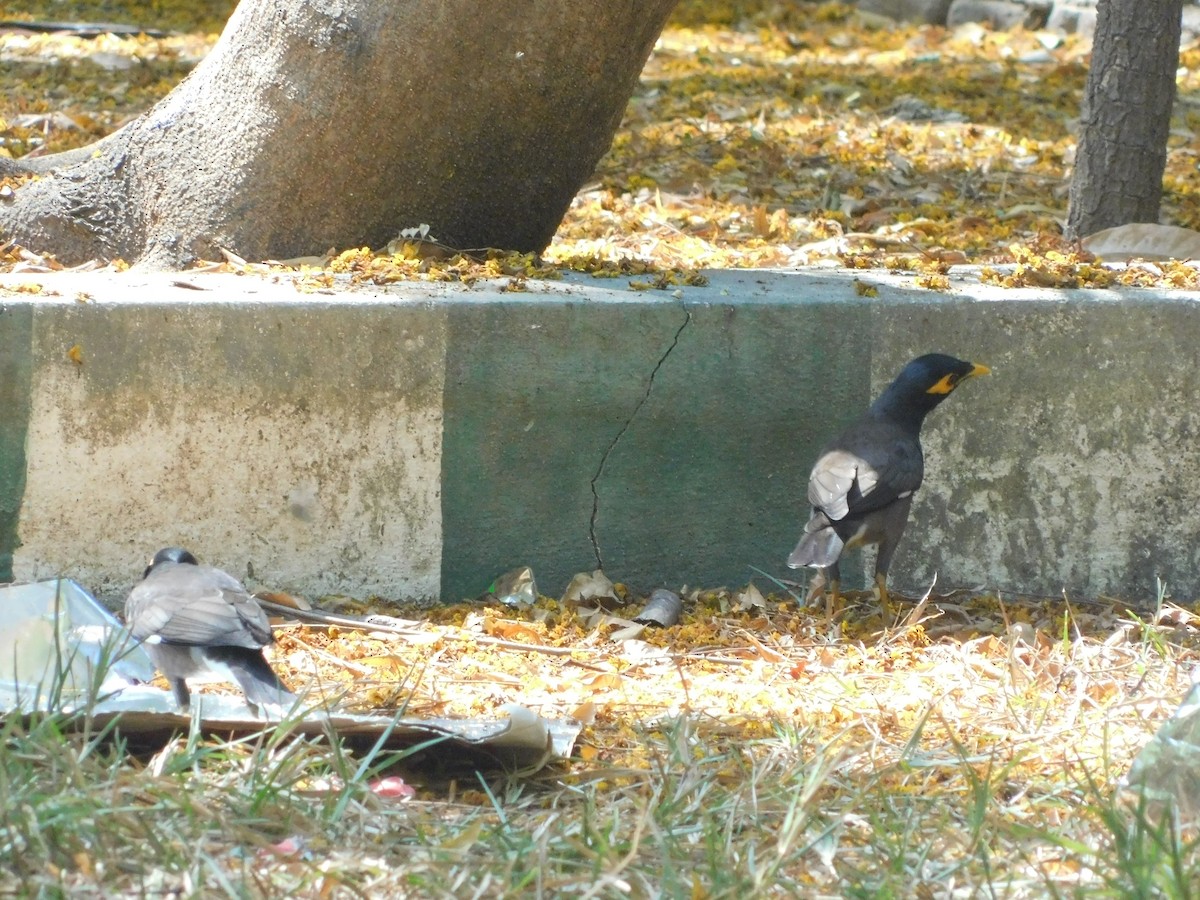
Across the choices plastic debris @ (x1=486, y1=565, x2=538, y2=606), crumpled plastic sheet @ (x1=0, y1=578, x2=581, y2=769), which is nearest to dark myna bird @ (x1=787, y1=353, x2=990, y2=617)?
plastic debris @ (x1=486, y1=565, x2=538, y2=606)

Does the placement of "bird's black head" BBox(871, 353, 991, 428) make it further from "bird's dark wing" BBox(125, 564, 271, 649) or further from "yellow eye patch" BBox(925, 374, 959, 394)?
"bird's dark wing" BBox(125, 564, 271, 649)

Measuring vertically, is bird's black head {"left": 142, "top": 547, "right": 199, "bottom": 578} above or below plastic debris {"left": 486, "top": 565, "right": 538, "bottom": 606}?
above

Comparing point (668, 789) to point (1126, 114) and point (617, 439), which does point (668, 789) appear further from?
point (1126, 114)

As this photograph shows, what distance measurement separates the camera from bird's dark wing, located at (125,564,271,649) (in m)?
3.86

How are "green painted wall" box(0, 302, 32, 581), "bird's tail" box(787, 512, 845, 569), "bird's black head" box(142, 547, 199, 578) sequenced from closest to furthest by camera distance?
"bird's black head" box(142, 547, 199, 578), "green painted wall" box(0, 302, 32, 581), "bird's tail" box(787, 512, 845, 569)

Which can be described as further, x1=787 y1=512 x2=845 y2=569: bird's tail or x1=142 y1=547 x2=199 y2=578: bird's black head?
x1=787 y1=512 x2=845 y2=569: bird's tail

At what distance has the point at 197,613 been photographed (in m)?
3.90

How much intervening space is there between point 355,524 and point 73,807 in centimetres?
204

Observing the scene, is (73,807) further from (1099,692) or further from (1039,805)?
(1099,692)

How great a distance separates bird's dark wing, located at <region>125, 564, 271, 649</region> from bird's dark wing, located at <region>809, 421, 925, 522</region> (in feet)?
5.81

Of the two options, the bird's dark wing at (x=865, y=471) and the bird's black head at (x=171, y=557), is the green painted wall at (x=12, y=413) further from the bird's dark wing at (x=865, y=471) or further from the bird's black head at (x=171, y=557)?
the bird's dark wing at (x=865, y=471)

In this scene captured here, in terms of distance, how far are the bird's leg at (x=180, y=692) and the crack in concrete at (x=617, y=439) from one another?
5.10 feet

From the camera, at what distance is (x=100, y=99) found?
9414mm

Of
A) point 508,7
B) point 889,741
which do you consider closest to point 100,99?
point 508,7
